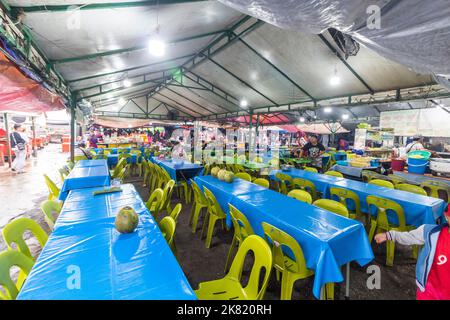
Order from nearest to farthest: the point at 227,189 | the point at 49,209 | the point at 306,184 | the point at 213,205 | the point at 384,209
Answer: the point at 49,209, the point at 384,209, the point at 213,205, the point at 227,189, the point at 306,184

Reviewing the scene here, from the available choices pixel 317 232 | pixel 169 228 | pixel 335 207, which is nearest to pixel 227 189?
pixel 169 228

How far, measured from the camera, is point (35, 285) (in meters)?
1.17

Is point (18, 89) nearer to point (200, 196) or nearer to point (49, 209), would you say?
point (49, 209)

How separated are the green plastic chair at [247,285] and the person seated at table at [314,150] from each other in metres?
6.35

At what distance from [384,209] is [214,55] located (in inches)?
289

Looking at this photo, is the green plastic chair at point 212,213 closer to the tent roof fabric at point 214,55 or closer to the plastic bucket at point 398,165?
the tent roof fabric at point 214,55

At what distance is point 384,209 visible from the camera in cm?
286

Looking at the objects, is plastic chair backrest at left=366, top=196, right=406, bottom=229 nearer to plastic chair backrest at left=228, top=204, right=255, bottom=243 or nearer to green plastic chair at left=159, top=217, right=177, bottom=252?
plastic chair backrest at left=228, top=204, right=255, bottom=243

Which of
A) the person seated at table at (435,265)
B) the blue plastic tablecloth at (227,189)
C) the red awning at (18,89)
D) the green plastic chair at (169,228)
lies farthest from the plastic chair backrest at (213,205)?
the red awning at (18,89)

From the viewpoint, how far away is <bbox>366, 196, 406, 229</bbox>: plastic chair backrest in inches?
107

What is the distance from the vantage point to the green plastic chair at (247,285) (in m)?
1.53

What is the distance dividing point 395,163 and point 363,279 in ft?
18.2

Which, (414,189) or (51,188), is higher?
(414,189)

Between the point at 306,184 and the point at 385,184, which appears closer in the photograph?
the point at 385,184
